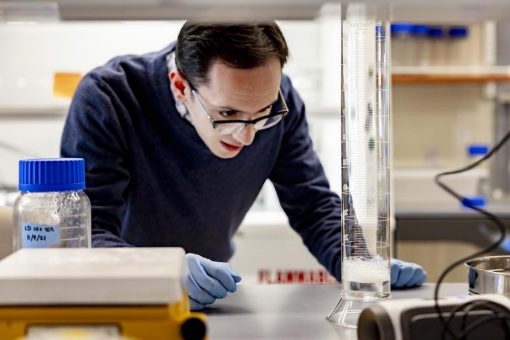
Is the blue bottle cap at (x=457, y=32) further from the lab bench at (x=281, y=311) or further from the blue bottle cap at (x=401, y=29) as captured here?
the lab bench at (x=281, y=311)

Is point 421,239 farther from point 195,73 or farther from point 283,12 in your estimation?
point 283,12

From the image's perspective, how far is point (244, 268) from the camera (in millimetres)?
2912

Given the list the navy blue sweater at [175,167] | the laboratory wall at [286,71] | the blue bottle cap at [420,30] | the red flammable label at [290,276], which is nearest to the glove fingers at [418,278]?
the navy blue sweater at [175,167]

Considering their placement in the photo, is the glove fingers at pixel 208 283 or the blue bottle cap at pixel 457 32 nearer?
the glove fingers at pixel 208 283

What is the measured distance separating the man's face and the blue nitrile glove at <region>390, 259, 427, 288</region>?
46 centimetres

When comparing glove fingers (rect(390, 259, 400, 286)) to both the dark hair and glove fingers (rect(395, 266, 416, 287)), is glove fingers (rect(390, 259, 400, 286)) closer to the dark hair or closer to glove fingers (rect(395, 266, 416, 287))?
glove fingers (rect(395, 266, 416, 287))

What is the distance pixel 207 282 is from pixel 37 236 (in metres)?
0.30

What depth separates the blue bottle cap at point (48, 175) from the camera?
104 cm

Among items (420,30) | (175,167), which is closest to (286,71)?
(420,30)

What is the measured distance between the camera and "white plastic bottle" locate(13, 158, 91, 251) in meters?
1.04

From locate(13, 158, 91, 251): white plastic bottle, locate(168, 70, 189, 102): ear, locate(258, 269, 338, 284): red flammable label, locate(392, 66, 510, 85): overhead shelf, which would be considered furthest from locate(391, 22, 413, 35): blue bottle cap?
locate(13, 158, 91, 251): white plastic bottle

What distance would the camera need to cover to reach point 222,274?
1.25 m

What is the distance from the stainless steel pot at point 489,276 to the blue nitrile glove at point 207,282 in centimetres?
40

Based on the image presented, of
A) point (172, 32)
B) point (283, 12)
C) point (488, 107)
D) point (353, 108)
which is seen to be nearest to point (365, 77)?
point (353, 108)
